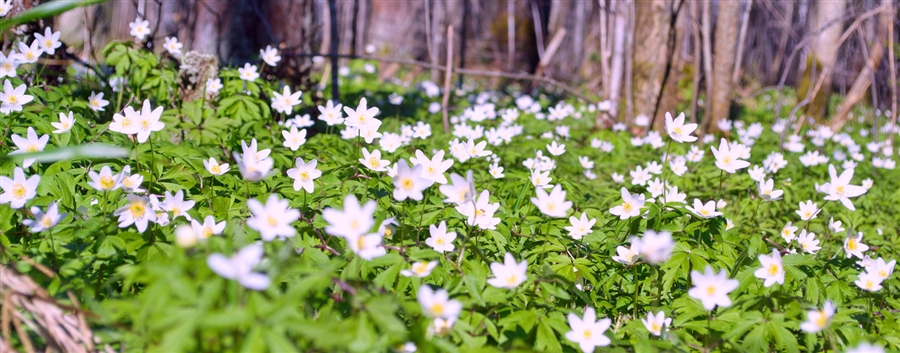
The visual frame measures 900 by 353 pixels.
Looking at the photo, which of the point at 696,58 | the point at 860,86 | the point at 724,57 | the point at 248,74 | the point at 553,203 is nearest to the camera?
the point at 553,203

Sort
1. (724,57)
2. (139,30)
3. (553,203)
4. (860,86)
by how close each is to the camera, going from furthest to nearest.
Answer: (860,86)
(724,57)
(139,30)
(553,203)

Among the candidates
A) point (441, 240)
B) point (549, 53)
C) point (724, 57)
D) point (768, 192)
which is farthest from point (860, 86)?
point (441, 240)

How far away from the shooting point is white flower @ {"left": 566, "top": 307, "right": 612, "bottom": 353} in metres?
1.51

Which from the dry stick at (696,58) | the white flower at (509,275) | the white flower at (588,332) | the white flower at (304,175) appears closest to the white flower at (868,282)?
the white flower at (588,332)

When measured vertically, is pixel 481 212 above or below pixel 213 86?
below

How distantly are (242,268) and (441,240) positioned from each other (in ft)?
2.93

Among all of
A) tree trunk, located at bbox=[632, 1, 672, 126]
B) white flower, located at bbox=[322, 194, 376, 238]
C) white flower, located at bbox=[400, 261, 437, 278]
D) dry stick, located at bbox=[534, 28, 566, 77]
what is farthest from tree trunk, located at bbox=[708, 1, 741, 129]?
white flower, located at bbox=[322, 194, 376, 238]

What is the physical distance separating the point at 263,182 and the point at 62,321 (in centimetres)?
100

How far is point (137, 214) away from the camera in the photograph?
1620mm

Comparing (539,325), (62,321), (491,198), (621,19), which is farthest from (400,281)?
(621,19)

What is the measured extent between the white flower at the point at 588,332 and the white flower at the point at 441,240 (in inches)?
18.5

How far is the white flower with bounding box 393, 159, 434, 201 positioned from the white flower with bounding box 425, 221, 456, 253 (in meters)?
0.26

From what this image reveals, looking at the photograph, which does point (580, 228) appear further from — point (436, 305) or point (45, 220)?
point (45, 220)

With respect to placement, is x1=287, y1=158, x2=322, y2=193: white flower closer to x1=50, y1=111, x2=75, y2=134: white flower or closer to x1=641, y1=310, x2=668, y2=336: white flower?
x1=50, y1=111, x2=75, y2=134: white flower
